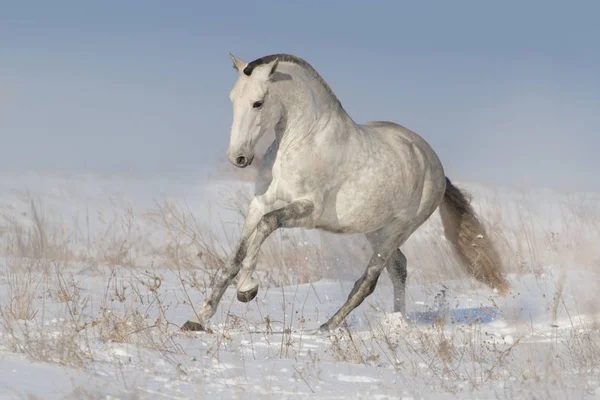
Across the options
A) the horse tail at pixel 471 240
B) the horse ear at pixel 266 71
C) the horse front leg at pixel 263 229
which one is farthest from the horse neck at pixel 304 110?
the horse tail at pixel 471 240

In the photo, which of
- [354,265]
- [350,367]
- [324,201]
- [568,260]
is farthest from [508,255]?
[350,367]

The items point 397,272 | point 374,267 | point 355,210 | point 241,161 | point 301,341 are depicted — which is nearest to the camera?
point 241,161

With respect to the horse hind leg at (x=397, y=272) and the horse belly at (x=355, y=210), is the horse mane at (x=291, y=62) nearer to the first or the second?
the horse belly at (x=355, y=210)

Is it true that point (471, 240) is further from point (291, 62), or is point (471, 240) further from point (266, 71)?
point (266, 71)

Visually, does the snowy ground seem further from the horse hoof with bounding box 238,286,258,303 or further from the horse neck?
the horse neck

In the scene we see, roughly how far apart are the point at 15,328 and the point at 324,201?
243 centimetres

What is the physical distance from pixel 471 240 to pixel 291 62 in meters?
3.30

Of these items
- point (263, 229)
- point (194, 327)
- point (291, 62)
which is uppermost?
point (291, 62)

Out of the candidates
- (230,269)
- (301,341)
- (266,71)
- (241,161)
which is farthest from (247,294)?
(266,71)

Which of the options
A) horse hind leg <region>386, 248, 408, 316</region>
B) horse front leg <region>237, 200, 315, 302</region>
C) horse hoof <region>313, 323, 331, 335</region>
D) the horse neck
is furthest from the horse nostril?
horse hind leg <region>386, 248, 408, 316</region>

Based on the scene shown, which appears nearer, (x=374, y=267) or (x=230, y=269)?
(x=230, y=269)

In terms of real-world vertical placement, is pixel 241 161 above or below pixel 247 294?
above

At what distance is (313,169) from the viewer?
233 inches

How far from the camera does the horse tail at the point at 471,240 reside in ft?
26.8
